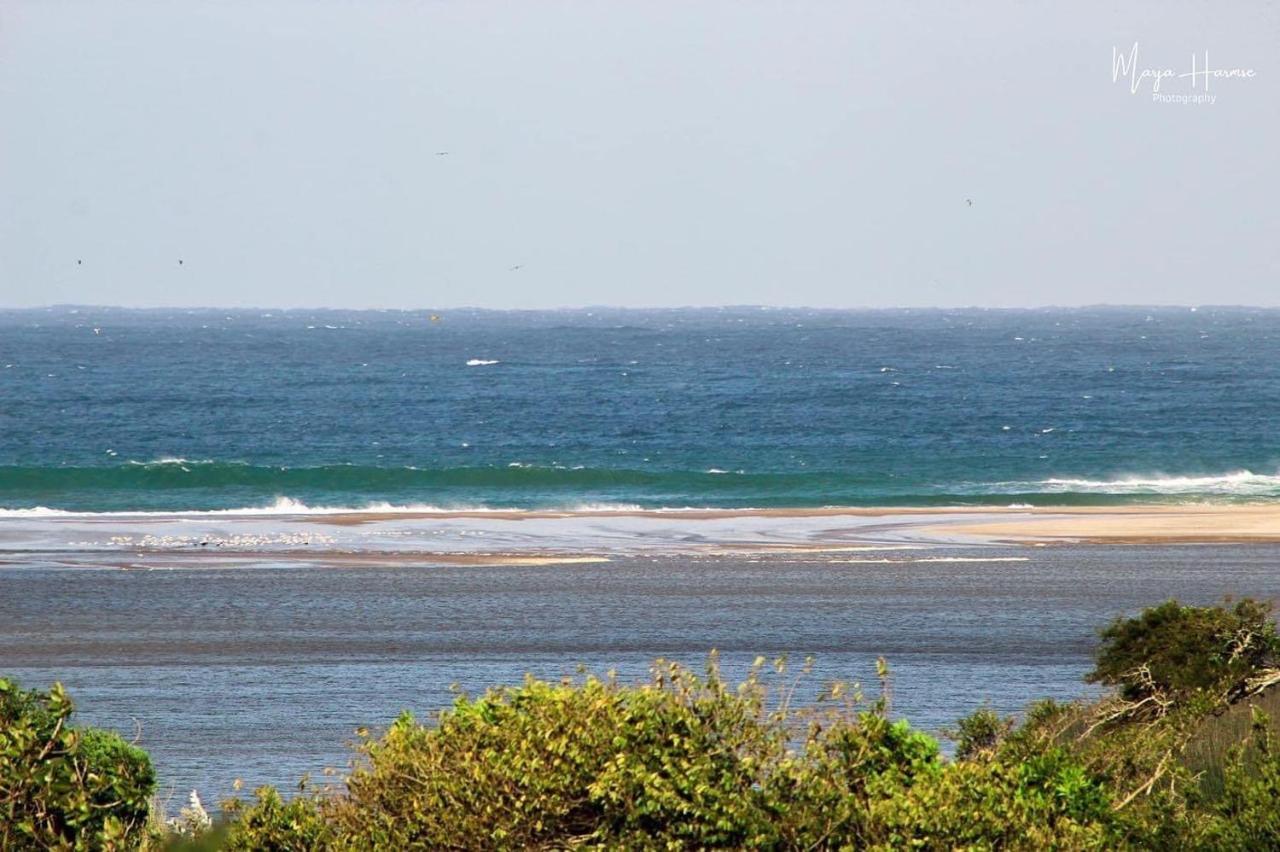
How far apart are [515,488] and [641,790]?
163 feet

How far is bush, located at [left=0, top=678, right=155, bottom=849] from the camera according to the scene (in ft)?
25.6

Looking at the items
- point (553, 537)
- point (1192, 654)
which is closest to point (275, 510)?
point (553, 537)

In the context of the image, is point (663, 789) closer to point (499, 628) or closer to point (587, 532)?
point (499, 628)

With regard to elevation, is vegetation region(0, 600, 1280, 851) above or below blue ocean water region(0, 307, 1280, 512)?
above

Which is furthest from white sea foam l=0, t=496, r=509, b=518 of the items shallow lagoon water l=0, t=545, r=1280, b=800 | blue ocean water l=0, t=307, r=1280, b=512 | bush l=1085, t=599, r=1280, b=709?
bush l=1085, t=599, r=1280, b=709

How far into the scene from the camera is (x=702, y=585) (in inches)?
1257

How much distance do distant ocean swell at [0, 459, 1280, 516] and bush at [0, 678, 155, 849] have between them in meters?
43.2

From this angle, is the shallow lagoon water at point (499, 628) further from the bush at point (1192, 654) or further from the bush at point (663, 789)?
the bush at point (663, 789)

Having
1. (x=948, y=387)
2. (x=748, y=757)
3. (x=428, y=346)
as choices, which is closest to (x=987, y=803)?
(x=748, y=757)

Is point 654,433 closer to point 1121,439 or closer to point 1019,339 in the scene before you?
point 1121,439

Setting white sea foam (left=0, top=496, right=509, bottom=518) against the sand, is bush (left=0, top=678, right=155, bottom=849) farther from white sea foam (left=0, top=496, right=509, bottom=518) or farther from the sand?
white sea foam (left=0, top=496, right=509, bottom=518)

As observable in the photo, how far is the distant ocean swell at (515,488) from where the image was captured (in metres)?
52.9

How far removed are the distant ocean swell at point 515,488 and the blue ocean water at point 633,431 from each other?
176 millimetres

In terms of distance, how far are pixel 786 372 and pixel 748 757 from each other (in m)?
116
